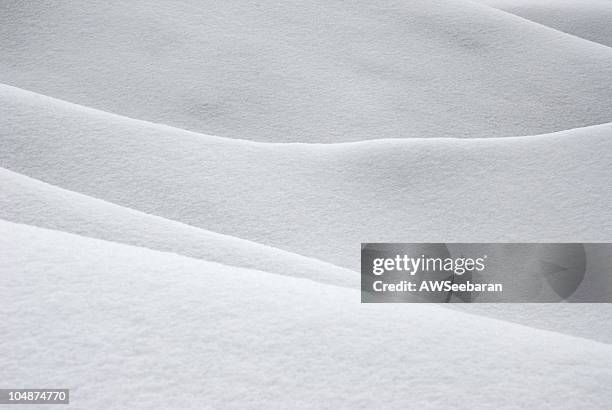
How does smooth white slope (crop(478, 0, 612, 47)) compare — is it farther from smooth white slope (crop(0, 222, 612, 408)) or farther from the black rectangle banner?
smooth white slope (crop(0, 222, 612, 408))

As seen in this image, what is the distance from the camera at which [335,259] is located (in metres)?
3.66

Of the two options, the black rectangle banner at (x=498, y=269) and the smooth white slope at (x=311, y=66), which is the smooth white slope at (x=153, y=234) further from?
the smooth white slope at (x=311, y=66)

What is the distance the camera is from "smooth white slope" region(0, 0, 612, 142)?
20.5 ft

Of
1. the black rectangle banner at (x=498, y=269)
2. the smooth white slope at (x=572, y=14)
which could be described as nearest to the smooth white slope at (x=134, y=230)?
the black rectangle banner at (x=498, y=269)

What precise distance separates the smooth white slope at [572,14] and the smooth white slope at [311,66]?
1271 mm

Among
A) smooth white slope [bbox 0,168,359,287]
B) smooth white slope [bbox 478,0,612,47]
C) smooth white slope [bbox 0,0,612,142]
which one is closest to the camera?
smooth white slope [bbox 0,168,359,287]

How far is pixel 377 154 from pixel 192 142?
1225 mm

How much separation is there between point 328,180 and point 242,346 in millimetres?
2441

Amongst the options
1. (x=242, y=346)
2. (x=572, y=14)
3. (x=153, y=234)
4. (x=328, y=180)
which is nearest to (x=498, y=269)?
(x=328, y=180)

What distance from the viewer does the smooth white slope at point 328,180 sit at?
3828mm

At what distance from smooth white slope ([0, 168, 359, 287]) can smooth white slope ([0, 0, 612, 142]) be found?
3033 mm

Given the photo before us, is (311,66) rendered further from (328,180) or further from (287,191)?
(287,191)

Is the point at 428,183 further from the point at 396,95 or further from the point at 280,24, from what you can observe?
the point at 280,24

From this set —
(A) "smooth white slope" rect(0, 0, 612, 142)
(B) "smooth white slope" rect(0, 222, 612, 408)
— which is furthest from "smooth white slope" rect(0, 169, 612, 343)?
(A) "smooth white slope" rect(0, 0, 612, 142)
